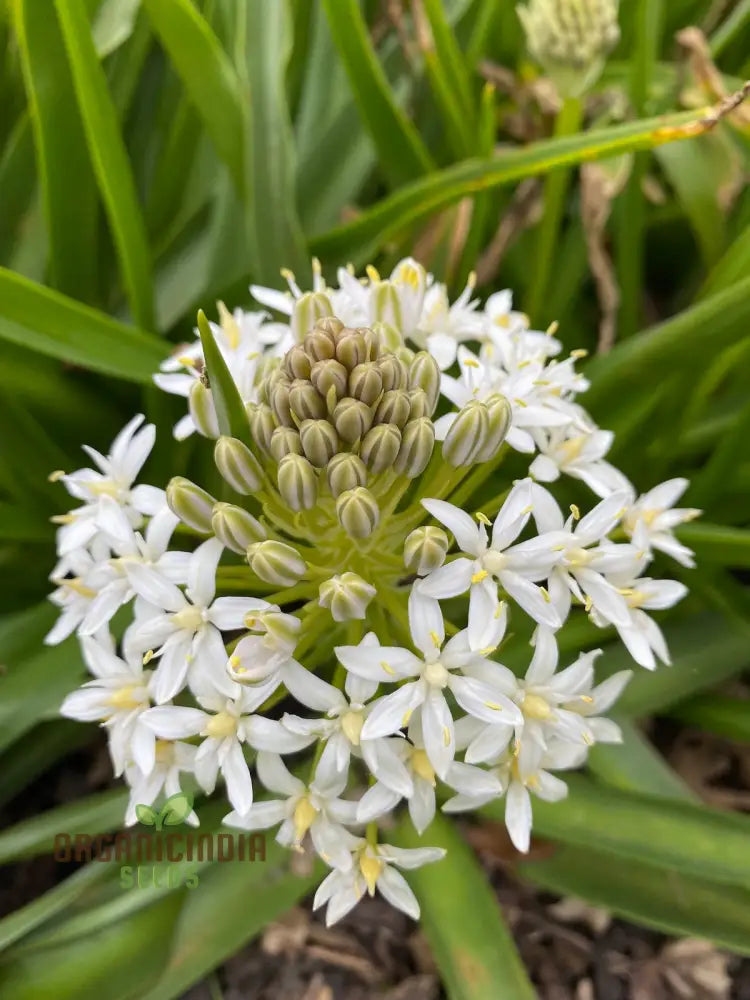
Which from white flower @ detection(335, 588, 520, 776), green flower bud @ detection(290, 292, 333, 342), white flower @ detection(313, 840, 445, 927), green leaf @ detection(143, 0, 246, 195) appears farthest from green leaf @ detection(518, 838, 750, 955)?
green leaf @ detection(143, 0, 246, 195)

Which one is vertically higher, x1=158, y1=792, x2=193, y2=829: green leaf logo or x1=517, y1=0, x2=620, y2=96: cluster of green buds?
x1=517, y1=0, x2=620, y2=96: cluster of green buds

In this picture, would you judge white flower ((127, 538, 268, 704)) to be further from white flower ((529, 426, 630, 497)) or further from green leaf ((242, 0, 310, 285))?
green leaf ((242, 0, 310, 285))

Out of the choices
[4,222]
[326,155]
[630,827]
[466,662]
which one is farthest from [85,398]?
[630,827]

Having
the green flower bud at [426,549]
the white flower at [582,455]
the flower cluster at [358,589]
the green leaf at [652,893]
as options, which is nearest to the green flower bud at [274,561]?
the flower cluster at [358,589]

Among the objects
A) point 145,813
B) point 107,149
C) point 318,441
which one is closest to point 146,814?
point 145,813

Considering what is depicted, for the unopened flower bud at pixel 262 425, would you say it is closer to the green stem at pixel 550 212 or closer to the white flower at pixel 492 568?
the white flower at pixel 492 568

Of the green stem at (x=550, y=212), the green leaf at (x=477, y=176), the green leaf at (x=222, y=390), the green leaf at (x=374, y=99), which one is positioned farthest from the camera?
the green stem at (x=550, y=212)

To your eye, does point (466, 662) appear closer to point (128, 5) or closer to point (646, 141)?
point (646, 141)
